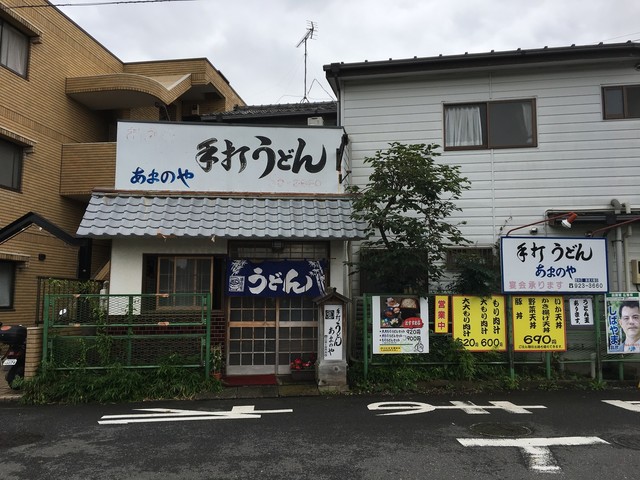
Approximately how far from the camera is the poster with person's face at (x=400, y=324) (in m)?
8.94

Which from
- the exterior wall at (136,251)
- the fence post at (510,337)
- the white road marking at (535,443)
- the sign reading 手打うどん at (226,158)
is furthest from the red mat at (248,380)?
the fence post at (510,337)

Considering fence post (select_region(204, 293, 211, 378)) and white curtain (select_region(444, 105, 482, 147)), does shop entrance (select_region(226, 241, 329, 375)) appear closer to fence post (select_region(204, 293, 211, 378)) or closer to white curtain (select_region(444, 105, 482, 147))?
fence post (select_region(204, 293, 211, 378))

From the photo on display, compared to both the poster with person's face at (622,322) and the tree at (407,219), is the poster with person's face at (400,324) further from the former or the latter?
the poster with person's face at (622,322)

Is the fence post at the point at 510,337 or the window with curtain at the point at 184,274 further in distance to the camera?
the window with curtain at the point at 184,274

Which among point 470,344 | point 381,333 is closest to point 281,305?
point 381,333

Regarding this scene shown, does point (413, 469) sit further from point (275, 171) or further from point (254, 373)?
point (275, 171)

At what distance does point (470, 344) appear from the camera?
29.7 feet

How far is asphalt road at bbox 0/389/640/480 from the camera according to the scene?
197 inches

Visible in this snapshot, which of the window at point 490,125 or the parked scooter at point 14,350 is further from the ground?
the window at point 490,125

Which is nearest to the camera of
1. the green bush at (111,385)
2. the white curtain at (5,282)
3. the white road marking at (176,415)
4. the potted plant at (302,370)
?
the white road marking at (176,415)

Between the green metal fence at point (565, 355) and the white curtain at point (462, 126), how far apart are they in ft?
14.2

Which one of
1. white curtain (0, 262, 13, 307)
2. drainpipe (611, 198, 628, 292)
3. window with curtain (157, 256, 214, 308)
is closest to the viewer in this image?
window with curtain (157, 256, 214, 308)

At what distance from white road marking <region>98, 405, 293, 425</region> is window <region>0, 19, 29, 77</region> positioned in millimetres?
11200

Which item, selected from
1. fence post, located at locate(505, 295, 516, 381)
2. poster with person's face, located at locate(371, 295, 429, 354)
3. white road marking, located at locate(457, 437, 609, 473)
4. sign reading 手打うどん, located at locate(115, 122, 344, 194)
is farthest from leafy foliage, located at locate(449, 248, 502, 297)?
white road marking, located at locate(457, 437, 609, 473)
